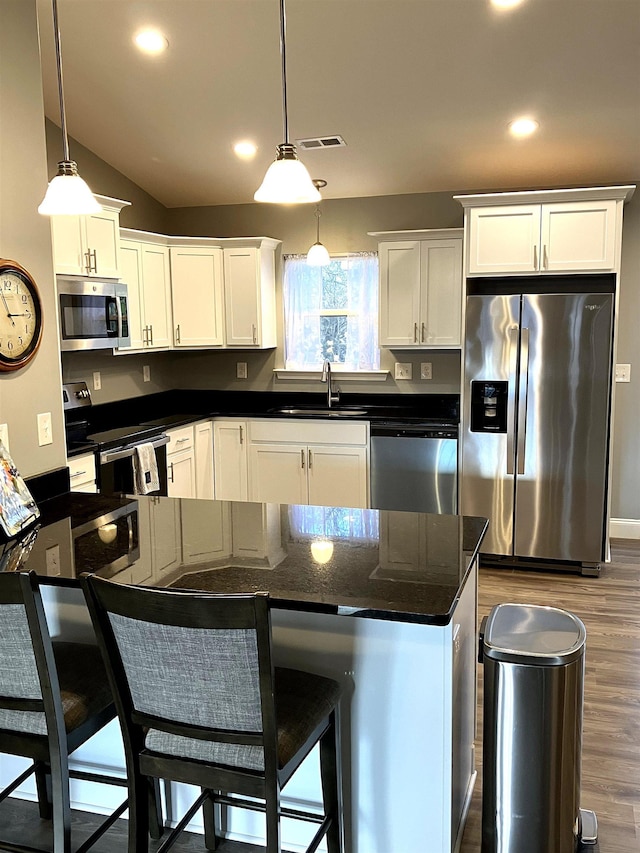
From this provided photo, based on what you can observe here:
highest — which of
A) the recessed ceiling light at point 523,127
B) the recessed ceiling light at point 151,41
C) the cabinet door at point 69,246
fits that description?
the recessed ceiling light at point 151,41

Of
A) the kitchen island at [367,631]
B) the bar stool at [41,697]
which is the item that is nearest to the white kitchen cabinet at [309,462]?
the kitchen island at [367,631]

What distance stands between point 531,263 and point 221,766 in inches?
144

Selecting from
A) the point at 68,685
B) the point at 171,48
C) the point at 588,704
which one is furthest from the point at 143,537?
the point at 171,48

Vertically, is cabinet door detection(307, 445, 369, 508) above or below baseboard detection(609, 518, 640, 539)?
above

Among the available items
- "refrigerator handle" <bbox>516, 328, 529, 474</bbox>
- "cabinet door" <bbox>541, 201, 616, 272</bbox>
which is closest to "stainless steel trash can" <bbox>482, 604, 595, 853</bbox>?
"refrigerator handle" <bbox>516, 328, 529, 474</bbox>

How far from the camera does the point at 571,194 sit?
433cm

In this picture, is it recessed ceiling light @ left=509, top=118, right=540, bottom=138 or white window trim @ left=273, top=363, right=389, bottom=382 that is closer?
recessed ceiling light @ left=509, top=118, right=540, bottom=138

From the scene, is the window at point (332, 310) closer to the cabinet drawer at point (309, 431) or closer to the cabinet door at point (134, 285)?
the cabinet drawer at point (309, 431)

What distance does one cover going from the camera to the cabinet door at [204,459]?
17.4 feet

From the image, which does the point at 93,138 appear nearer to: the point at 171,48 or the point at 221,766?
the point at 171,48

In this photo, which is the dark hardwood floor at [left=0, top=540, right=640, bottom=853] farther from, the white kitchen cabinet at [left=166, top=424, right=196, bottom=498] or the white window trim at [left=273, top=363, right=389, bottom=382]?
the white kitchen cabinet at [left=166, top=424, right=196, bottom=498]

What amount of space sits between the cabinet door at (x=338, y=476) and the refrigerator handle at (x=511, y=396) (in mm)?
1017

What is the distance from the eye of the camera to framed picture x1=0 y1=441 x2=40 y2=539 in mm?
2330

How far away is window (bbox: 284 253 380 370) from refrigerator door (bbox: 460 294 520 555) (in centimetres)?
116
